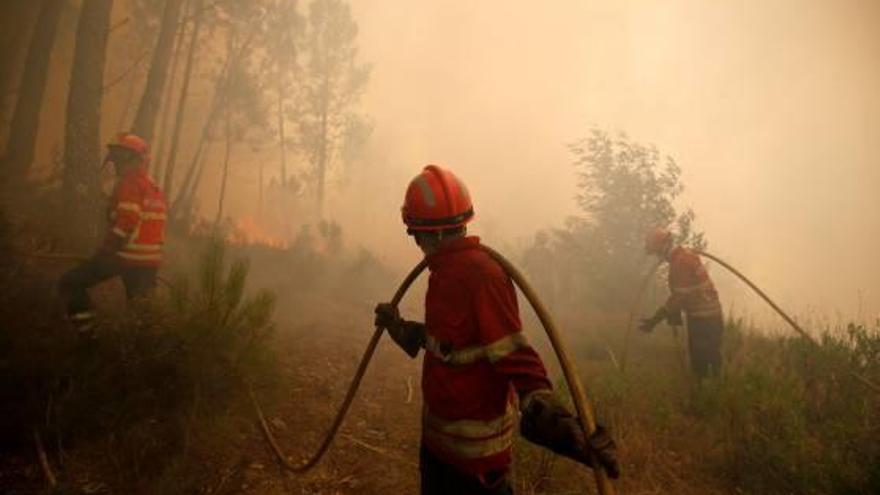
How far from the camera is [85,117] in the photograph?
9555 millimetres

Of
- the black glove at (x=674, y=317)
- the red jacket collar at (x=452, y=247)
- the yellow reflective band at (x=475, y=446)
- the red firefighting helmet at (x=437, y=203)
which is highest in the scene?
the red firefighting helmet at (x=437, y=203)

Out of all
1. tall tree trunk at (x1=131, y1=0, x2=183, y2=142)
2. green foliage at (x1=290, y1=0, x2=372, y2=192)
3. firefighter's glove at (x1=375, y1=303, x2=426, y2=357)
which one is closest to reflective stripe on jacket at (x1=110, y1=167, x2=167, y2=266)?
firefighter's glove at (x1=375, y1=303, x2=426, y2=357)

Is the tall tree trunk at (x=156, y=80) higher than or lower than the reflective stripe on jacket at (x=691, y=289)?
higher

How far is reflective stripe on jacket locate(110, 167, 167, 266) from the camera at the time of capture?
569 centimetres

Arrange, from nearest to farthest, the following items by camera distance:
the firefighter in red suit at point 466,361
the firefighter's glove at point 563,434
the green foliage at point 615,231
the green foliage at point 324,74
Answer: the firefighter's glove at point 563,434 → the firefighter in red suit at point 466,361 → the green foliage at point 615,231 → the green foliage at point 324,74

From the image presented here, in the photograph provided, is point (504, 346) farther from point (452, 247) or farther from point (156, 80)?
point (156, 80)

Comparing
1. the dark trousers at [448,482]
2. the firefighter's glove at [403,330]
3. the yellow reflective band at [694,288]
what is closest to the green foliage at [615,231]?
the yellow reflective band at [694,288]

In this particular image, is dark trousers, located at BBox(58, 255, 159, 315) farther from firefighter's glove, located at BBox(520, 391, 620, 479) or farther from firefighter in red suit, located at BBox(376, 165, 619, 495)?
firefighter's glove, located at BBox(520, 391, 620, 479)

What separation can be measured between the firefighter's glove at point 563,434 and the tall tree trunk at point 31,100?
1320cm

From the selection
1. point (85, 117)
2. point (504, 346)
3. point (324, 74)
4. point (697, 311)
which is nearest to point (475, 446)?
point (504, 346)

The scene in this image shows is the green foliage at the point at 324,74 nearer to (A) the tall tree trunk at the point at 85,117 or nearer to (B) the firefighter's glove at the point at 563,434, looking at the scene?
(A) the tall tree trunk at the point at 85,117

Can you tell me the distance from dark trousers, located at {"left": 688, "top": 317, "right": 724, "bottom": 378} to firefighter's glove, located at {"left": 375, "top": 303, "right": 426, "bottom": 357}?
5.83 metres

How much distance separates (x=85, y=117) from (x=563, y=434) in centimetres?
1033

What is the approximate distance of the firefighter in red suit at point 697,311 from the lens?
26.3ft
